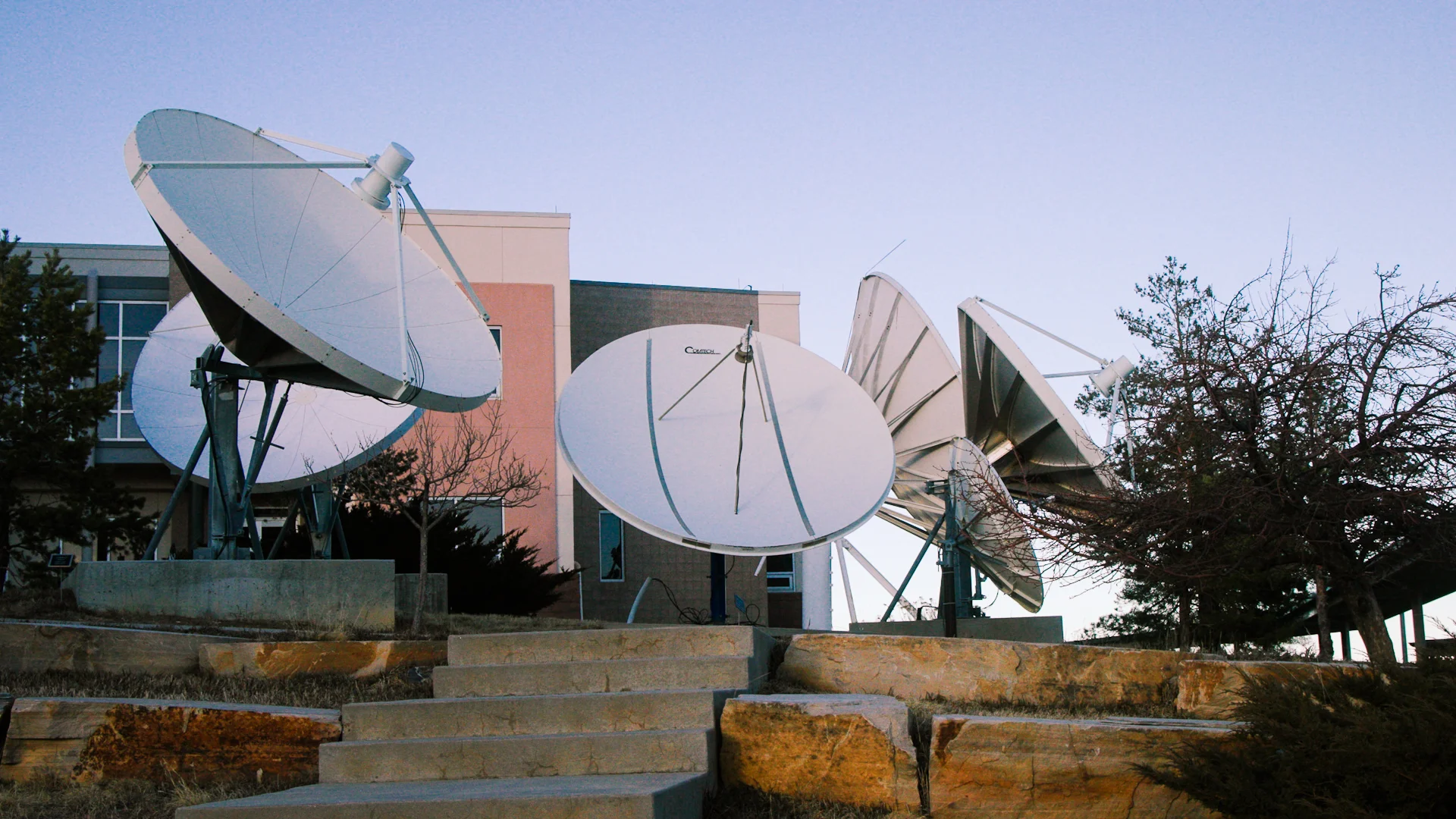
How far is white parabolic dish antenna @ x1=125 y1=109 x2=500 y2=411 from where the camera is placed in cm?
1159

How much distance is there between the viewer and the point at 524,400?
89.2 feet

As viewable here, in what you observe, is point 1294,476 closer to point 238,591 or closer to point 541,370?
point 238,591

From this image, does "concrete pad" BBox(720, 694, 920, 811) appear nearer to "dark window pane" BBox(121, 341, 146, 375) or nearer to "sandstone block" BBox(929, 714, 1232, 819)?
"sandstone block" BBox(929, 714, 1232, 819)

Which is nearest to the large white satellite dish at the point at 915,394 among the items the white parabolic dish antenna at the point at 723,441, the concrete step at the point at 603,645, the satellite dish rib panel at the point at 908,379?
the satellite dish rib panel at the point at 908,379

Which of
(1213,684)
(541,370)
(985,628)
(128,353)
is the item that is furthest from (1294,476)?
(128,353)

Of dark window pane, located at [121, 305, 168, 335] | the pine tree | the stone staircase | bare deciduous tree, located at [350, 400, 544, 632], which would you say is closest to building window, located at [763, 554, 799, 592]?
bare deciduous tree, located at [350, 400, 544, 632]

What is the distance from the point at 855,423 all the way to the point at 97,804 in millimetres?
10795

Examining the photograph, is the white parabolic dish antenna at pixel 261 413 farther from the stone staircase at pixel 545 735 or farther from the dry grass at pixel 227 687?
the stone staircase at pixel 545 735

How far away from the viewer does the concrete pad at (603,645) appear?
28.9 ft

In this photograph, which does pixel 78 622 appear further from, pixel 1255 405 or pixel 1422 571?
pixel 1422 571

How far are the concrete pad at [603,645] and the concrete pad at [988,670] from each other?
640 millimetres

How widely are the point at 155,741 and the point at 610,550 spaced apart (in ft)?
69.3

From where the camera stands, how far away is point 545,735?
7.28 metres

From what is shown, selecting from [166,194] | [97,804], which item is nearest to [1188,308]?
[166,194]
